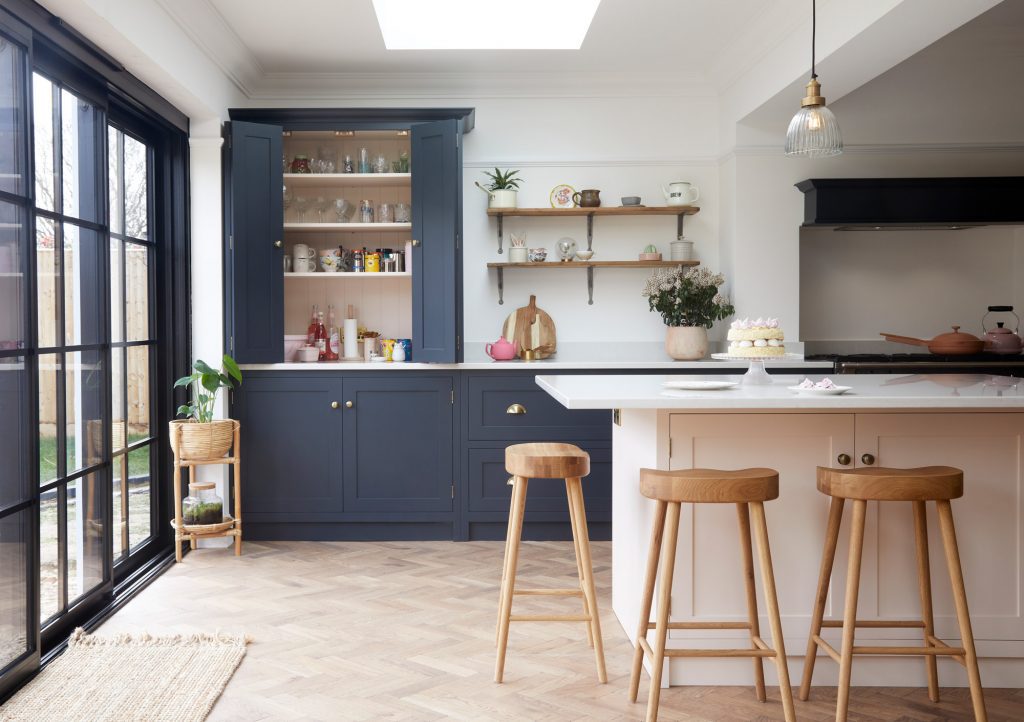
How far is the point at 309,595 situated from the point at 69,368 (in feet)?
4.46

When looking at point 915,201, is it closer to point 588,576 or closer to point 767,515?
point 767,515

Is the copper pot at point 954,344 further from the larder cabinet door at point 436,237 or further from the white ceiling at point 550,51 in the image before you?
the larder cabinet door at point 436,237

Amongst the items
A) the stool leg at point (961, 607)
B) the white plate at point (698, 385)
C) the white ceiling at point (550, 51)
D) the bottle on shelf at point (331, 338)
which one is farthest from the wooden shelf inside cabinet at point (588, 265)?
the stool leg at point (961, 607)

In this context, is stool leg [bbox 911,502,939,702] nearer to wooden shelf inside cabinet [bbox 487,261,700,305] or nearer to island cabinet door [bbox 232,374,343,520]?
wooden shelf inside cabinet [bbox 487,261,700,305]

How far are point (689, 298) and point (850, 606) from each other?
8.40ft

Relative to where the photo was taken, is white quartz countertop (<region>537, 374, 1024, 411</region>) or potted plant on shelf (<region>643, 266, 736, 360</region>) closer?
white quartz countertop (<region>537, 374, 1024, 411</region>)

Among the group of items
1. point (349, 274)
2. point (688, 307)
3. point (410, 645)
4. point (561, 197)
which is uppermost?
point (561, 197)

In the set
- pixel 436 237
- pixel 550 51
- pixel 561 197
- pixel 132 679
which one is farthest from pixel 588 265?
pixel 132 679

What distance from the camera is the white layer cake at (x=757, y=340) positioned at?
2961mm

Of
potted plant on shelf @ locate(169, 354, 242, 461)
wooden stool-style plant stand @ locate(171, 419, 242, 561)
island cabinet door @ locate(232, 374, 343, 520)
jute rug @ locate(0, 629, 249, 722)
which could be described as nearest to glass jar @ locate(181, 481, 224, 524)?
wooden stool-style plant stand @ locate(171, 419, 242, 561)

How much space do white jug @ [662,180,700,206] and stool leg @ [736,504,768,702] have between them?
8.75 ft

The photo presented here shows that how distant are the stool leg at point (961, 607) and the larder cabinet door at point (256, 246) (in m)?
3.30

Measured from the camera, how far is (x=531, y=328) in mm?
5109

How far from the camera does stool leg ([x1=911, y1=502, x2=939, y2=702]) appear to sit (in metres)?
2.60
